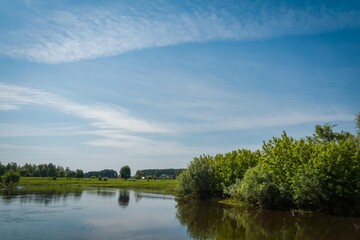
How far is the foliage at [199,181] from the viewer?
70.6 meters

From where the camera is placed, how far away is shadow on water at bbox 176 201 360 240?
30516mm

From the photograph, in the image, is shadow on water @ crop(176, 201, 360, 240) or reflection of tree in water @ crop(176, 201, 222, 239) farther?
shadow on water @ crop(176, 201, 360, 240)

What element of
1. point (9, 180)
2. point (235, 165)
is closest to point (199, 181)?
point (235, 165)

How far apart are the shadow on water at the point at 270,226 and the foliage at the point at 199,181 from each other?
26.0m

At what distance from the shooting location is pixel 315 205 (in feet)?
159

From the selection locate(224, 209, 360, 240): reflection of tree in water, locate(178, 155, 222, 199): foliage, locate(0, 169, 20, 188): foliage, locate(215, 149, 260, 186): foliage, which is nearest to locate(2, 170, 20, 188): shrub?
locate(0, 169, 20, 188): foliage

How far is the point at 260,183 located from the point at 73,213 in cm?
2806

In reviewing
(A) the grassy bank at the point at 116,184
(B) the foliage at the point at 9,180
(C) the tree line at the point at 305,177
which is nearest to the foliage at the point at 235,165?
(C) the tree line at the point at 305,177

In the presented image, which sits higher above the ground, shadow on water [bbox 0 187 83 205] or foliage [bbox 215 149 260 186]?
foliage [bbox 215 149 260 186]

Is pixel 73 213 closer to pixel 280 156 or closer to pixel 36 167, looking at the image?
pixel 280 156

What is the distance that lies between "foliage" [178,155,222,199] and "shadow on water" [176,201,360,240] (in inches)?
1023

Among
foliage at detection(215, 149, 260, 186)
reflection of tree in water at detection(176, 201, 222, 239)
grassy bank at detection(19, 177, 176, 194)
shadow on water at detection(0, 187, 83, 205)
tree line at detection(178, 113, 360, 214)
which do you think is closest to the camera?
reflection of tree in water at detection(176, 201, 222, 239)

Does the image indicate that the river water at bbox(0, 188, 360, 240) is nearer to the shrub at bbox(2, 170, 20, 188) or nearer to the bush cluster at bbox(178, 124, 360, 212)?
the bush cluster at bbox(178, 124, 360, 212)

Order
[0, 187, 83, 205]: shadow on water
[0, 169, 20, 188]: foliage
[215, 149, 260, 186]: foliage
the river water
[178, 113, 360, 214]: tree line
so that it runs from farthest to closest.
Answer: [0, 169, 20, 188]: foliage < [215, 149, 260, 186]: foliage < [0, 187, 83, 205]: shadow on water < [178, 113, 360, 214]: tree line < the river water
